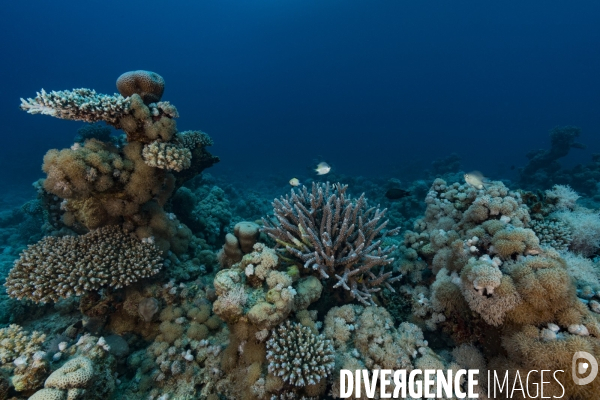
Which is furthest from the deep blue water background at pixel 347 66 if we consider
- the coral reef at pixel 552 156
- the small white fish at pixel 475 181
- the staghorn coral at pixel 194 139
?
the small white fish at pixel 475 181

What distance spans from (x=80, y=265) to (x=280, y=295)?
10.5ft

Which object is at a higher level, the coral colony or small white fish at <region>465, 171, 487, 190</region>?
small white fish at <region>465, 171, 487, 190</region>

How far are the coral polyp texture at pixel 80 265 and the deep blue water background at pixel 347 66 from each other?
5638cm

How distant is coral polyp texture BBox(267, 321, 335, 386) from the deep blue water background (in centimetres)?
5762

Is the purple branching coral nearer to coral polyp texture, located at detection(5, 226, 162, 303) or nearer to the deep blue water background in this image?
coral polyp texture, located at detection(5, 226, 162, 303)


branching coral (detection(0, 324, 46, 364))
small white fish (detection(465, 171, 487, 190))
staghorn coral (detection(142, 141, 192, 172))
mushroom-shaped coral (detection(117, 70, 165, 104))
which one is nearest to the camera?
branching coral (detection(0, 324, 46, 364))

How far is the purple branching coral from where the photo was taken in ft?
13.1

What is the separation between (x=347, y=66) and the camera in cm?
12012

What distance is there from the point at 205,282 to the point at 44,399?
2570 mm

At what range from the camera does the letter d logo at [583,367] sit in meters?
2.40

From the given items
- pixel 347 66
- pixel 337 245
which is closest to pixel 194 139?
pixel 337 245

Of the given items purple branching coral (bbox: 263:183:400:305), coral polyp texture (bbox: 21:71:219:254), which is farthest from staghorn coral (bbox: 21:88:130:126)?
purple branching coral (bbox: 263:183:400:305)

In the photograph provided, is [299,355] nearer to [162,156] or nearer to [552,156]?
[162,156]

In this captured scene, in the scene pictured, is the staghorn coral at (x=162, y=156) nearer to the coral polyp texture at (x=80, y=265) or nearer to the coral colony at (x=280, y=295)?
the coral colony at (x=280, y=295)
